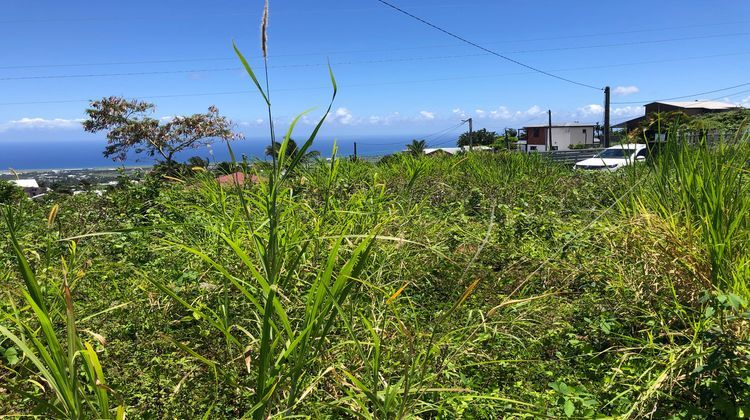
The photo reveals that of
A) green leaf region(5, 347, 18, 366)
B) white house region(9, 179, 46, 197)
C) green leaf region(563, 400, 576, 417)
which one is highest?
white house region(9, 179, 46, 197)

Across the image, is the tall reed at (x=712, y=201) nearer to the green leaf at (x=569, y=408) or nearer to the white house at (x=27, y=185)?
the green leaf at (x=569, y=408)

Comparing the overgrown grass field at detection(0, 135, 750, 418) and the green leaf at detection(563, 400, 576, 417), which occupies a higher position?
the overgrown grass field at detection(0, 135, 750, 418)

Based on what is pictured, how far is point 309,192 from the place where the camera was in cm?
459

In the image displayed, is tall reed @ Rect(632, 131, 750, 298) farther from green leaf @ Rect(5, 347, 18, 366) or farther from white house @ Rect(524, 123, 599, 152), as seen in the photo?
white house @ Rect(524, 123, 599, 152)

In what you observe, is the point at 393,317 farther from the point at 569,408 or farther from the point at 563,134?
the point at 563,134

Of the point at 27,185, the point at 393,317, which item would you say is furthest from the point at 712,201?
the point at 27,185

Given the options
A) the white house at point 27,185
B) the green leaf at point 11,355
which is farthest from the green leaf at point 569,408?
the white house at point 27,185

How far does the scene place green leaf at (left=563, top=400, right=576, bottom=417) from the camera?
134 cm

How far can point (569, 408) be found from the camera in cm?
136

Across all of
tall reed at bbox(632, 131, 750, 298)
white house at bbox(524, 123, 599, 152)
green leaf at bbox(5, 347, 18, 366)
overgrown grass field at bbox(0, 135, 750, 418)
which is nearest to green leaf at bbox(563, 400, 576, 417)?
overgrown grass field at bbox(0, 135, 750, 418)

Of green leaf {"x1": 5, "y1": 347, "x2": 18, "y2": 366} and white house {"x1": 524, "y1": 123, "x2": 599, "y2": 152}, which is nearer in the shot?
green leaf {"x1": 5, "y1": 347, "x2": 18, "y2": 366}

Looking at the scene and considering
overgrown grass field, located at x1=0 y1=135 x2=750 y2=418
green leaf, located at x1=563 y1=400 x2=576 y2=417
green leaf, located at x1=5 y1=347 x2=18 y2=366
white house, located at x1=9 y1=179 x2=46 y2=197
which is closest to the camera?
overgrown grass field, located at x1=0 y1=135 x2=750 y2=418

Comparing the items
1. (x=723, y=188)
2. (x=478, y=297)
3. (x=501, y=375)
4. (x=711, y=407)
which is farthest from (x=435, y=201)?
(x=711, y=407)

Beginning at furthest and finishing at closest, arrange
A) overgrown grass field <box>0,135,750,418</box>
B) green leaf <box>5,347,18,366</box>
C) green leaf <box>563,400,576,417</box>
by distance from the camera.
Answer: green leaf <box>5,347,18,366</box>
green leaf <box>563,400,576,417</box>
overgrown grass field <box>0,135,750,418</box>
